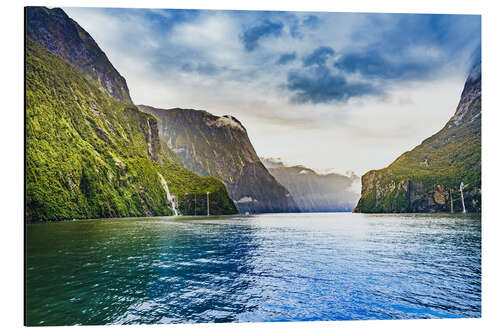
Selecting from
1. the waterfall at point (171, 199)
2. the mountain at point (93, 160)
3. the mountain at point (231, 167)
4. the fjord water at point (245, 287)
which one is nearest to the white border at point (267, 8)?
the fjord water at point (245, 287)

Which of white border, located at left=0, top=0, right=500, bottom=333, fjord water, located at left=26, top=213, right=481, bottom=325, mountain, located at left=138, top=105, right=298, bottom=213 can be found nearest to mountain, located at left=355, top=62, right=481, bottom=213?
white border, located at left=0, top=0, right=500, bottom=333

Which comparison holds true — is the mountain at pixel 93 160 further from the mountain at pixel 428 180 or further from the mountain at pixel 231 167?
the mountain at pixel 428 180

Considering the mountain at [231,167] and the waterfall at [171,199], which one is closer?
the waterfall at [171,199]

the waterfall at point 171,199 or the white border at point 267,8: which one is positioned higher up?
the white border at point 267,8

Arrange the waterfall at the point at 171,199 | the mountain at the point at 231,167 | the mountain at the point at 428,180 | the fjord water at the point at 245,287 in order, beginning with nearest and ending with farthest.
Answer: the fjord water at the point at 245,287 → the mountain at the point at 428,180 → the waterfall at the point at 171,199 → the mountain at the point at 231,167

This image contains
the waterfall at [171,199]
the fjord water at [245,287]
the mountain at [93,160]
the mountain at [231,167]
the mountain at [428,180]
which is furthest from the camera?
the mountain at [231,167]

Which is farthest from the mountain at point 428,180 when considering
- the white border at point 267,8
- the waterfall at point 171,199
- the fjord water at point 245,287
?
the waterfall at point 171,199

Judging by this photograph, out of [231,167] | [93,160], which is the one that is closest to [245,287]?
[93,160]
